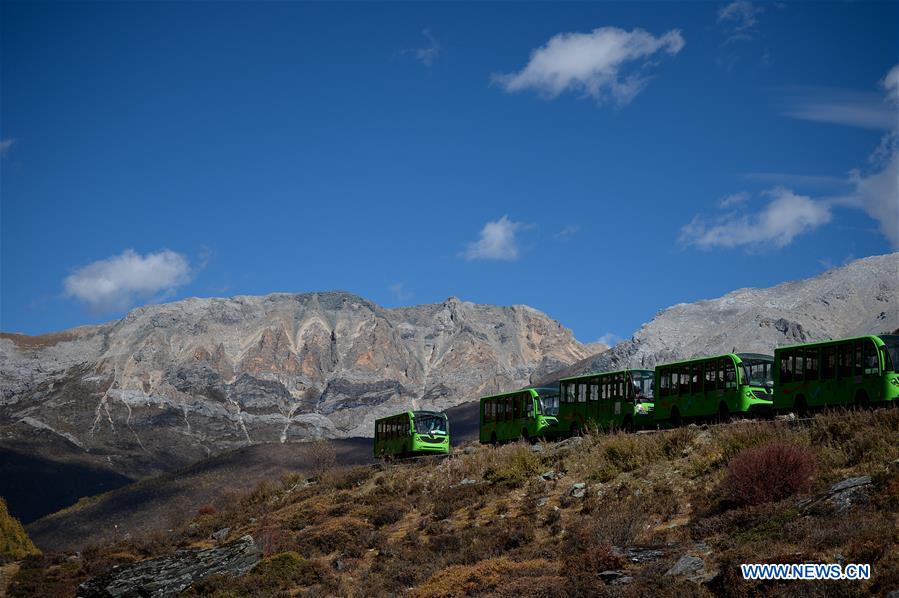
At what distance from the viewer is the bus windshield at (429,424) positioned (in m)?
48.8

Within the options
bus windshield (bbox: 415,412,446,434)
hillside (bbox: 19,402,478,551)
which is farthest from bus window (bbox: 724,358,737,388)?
hillside (bbox: 19,402,478,551)

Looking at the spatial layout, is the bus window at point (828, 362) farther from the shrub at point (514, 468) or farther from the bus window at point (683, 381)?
the shrub at point (514, 468)

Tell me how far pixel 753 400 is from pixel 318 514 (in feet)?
52.9

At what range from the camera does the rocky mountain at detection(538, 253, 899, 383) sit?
153m

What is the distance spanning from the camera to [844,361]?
89.6 feet

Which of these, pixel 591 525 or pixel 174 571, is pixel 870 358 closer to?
pixel 591 525

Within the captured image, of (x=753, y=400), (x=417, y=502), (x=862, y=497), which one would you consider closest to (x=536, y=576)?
(x=862, y=497)

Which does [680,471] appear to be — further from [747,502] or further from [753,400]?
[753,400]

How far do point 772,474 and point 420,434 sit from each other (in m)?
30.9

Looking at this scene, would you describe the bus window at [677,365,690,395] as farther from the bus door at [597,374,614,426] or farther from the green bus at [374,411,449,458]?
the green bus at [374,411,449,458]

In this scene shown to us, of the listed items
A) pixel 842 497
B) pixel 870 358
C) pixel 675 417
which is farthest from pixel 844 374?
pixel 842 497

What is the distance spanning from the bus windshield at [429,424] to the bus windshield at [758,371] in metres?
20.9

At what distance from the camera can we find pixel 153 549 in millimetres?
36719

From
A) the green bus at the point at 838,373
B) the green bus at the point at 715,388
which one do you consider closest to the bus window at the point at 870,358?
the green bus at the point at 838,373
